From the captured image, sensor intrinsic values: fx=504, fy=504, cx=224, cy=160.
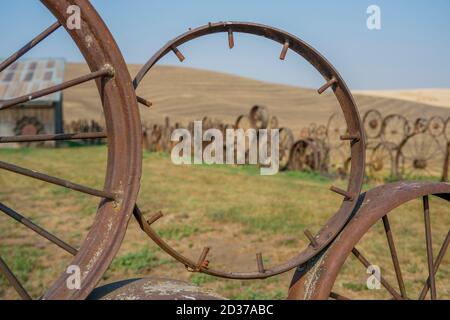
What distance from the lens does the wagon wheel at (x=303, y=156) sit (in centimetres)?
1295

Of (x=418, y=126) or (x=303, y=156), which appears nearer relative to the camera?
(x=418, y=126)

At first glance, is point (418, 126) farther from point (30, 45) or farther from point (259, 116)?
point (30, 45)

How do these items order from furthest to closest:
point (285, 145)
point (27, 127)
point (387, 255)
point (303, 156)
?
1. point (27, 127)
2. point (285, 145)
3. point (303, 156)
4. point (387, 255)

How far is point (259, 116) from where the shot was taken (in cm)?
1495

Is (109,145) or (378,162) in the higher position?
(109,145)

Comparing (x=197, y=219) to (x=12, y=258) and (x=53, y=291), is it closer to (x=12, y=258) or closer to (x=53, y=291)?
(x=12, y=258)


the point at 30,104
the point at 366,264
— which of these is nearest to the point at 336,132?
the point at 366,264

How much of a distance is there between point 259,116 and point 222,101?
2458 centimetres

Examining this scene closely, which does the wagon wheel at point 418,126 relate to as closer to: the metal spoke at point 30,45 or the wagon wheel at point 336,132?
the wagon wheel at point 336,132

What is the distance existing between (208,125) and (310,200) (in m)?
8.64

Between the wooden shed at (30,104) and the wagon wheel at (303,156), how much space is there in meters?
11.4

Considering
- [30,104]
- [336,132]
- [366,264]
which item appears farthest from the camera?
[30,104]

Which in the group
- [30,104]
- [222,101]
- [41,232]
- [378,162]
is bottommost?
[378,162]

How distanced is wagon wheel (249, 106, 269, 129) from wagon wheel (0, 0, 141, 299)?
43.0 ft
